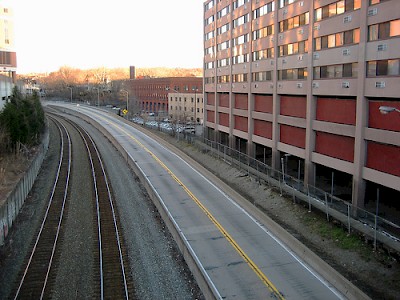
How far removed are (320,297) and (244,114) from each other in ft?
98.5

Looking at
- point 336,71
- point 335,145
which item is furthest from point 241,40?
point 335,145

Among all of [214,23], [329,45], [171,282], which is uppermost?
[214,23]

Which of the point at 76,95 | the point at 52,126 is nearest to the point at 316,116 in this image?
the point at 52,126

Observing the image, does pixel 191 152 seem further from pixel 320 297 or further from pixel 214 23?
pixel 320 297

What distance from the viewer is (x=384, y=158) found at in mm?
22328

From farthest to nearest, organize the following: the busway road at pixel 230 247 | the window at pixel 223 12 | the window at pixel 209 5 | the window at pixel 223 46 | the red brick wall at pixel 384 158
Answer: the window at pixel 209 5
the window at pixel 223 46
the window at pixel 223 12
the red brick wall at pixel 384 158
the busway road at pixel 230 247

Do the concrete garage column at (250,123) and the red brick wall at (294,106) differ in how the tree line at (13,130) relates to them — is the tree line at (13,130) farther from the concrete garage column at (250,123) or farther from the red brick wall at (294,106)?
the red brick wall at (294,106)

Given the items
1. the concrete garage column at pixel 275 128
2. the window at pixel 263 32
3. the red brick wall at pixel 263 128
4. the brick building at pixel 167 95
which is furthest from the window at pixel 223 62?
the brick building at pixel 167 95

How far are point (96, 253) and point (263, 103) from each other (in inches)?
951

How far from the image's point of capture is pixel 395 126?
Answer: 21.7m

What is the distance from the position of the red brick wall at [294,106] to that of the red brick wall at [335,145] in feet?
9.62

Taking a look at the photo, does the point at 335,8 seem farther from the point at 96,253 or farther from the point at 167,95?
the point at 167,95

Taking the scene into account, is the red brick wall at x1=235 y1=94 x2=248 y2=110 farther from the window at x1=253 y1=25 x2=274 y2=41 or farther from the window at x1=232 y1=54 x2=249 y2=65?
the window at x1=253 y1=25 x2=274 y2=41

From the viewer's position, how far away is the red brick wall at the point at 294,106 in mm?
31636
